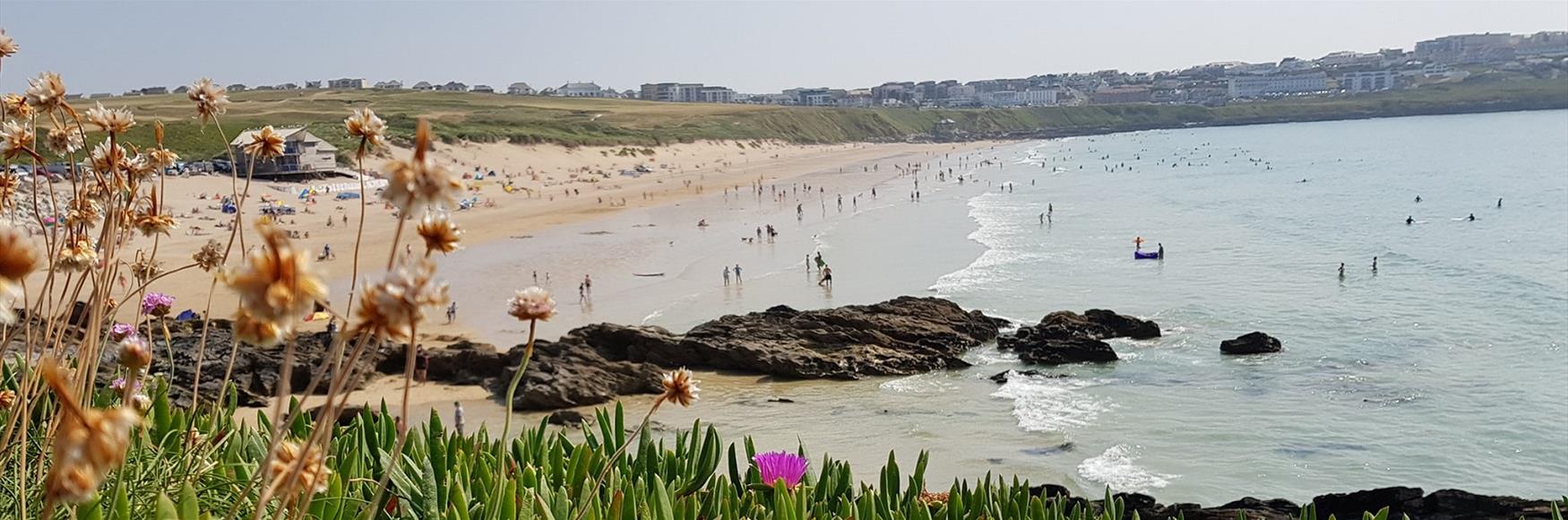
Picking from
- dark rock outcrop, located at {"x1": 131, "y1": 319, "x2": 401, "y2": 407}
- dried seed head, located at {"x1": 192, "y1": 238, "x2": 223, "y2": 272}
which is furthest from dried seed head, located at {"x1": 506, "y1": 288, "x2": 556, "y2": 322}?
dark rock outcrop, located at {"x1": 131, "y1": 319, "x2": 401, "y2": 407}

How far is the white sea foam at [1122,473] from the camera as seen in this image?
13641 millimetres

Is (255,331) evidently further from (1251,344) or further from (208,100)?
(1251,344)

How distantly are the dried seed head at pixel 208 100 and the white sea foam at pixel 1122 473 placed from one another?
12.0 metres

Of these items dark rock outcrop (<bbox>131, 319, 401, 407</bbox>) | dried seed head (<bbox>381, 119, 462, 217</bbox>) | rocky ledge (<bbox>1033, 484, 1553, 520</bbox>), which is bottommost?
dark rock outcrop (<bbox>131, 319, 401, 407</bbox>)

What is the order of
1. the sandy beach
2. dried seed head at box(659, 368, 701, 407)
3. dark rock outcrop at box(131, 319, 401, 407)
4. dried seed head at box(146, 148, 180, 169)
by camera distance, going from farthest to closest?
the sandy beach, dark rock outcrop at box(131, 319, 401, 407), dried seed head at box(146, 148, 180, 169), dried seed head at box(659, 368, 701, 407)

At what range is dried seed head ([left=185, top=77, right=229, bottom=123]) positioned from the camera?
2.77 m

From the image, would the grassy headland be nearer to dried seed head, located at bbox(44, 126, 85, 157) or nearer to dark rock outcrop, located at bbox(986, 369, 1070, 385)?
dark rock outcrop, located at bbox(986, 369, 1070, 385)

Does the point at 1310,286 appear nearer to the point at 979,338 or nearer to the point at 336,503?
the point at 979,338

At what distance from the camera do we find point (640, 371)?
17844 millimetres

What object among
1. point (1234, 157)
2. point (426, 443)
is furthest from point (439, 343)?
point (1234, 157)

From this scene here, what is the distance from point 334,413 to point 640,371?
16202 mm

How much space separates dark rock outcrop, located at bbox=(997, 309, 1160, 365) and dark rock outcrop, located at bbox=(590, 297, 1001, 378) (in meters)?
0.91

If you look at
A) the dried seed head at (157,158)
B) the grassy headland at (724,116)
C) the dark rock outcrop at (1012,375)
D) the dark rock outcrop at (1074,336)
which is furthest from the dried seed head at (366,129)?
the grassy headland at (724,116)

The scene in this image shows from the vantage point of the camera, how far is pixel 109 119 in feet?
8.95
